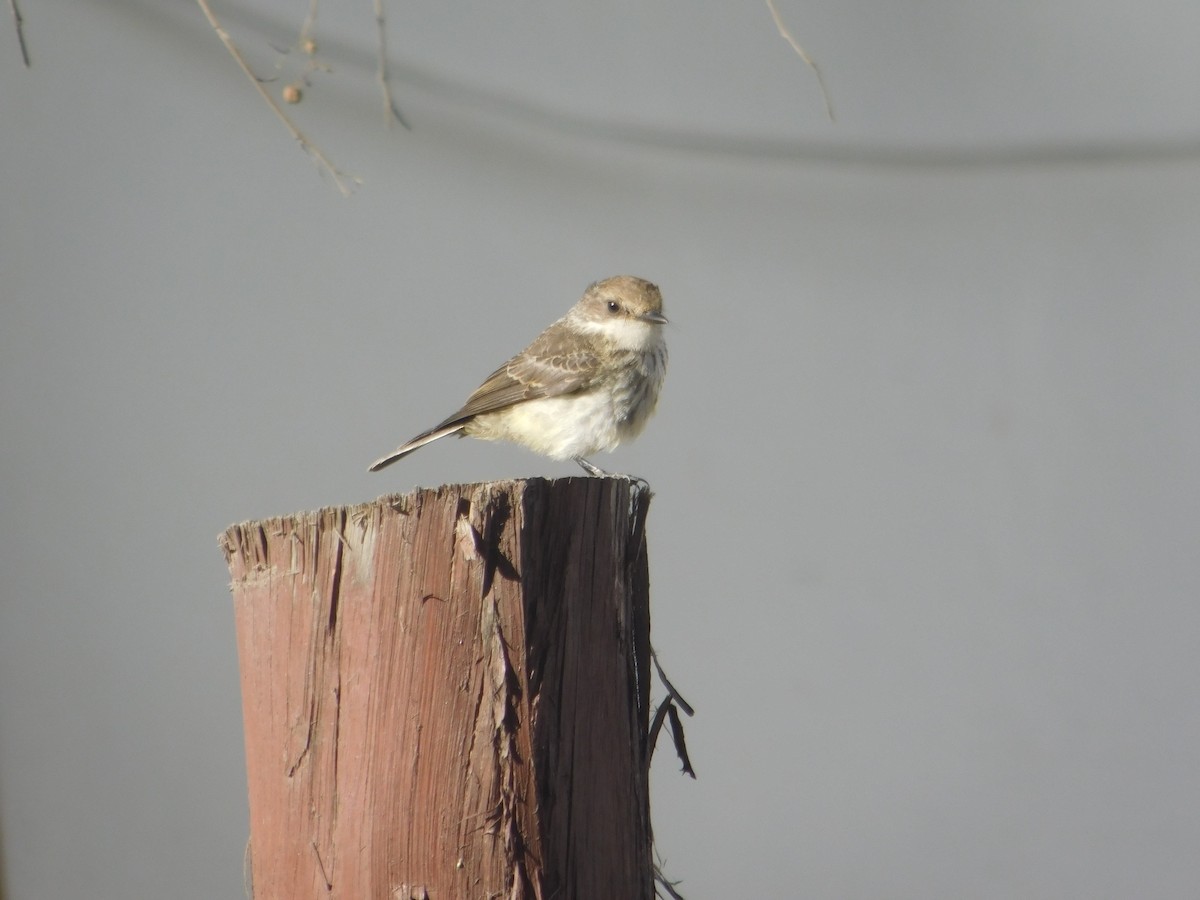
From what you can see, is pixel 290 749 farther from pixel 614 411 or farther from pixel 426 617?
pixel 614 411

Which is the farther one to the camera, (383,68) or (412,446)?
(412,446)

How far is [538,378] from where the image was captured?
4816mm

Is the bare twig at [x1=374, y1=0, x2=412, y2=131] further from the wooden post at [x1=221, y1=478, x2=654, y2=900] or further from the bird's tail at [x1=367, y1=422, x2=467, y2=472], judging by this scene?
the wooden post at [x1=221, y1=478, x2=654, y2=900]

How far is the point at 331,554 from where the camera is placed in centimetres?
263

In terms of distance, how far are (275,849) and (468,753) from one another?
546mm

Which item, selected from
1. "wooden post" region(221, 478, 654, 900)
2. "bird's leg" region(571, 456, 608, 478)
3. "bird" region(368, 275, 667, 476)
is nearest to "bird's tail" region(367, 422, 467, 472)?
"bird" region(368, 275, 667, 476)

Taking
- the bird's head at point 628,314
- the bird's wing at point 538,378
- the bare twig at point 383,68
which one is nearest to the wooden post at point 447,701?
the bare twig at point 383,68

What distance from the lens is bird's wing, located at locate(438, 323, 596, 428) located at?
4750 millimetres

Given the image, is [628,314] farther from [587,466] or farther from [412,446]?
[412,446]

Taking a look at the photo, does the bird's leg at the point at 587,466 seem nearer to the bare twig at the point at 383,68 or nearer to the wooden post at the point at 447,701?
the bare twig at the point at 383,68

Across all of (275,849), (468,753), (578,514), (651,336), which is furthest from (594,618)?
(651,336)

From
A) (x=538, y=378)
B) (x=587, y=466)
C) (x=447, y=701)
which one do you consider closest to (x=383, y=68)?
(x=538, y=378)

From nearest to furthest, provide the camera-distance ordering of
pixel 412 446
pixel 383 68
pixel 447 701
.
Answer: pixel 447 701 < pixel 383 68 < pixel 412 446

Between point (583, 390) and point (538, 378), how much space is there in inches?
7.9
